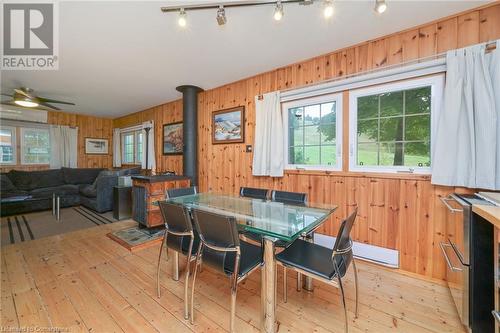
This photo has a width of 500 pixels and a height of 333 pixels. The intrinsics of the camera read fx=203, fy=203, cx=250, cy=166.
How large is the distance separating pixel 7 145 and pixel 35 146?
45 centimetres

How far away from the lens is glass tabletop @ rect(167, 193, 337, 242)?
4.31 feet

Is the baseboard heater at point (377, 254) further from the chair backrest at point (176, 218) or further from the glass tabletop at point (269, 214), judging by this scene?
the chair backrest at point (176, 218)

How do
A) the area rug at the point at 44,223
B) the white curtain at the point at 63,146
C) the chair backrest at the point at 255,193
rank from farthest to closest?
the white curtain at the point at 63,146 < the area rug at the point at 44,223 < the chair backrest at the point at 255,193

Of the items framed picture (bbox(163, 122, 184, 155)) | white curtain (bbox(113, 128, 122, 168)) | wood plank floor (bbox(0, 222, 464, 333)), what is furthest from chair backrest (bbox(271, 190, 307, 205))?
white curtain (bbox(113, 128, 122, 168))

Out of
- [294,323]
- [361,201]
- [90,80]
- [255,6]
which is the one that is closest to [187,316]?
[294,323]

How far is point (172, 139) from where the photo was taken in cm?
441

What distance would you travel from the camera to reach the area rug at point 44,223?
2.93 meters

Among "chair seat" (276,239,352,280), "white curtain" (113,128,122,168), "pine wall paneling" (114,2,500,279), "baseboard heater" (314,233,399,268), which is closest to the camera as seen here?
"chair seat" (276,239,352,280)

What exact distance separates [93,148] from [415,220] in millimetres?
7408

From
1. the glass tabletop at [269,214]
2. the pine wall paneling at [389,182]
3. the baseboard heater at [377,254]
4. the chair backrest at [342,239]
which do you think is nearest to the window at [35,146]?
the glass tabletop at [269,214]

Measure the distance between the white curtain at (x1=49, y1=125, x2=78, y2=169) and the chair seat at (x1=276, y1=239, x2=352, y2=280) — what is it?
6.39 metres

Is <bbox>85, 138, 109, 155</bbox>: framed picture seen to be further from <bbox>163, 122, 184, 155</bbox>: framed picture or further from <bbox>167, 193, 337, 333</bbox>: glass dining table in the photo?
<bbox>167, 193, 337, 333</bbox>: glass dining table

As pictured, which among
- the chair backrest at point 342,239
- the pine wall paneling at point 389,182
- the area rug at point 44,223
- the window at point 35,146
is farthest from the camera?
the window at point 35,146

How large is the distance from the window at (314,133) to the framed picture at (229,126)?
761 mm
